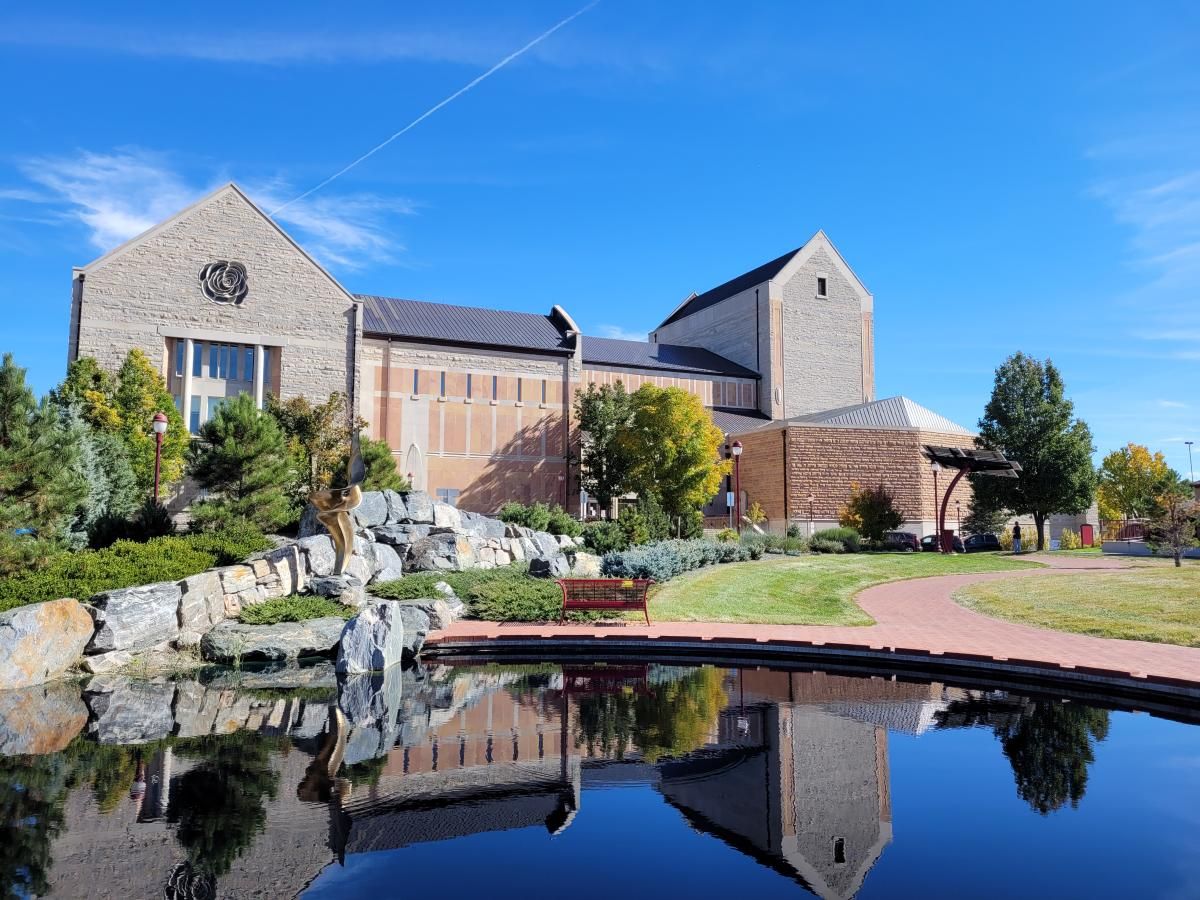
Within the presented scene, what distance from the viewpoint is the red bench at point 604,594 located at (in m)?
16.8

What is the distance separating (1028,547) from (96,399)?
145 ft

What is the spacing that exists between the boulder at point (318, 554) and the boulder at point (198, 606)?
92.1 inches

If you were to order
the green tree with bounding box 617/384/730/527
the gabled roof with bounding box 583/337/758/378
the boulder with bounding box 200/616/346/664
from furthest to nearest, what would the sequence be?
the gabled roof with bounding box 583/337/758/378 < the green tree with bounding box 617/384/730/527 < the boulder with bounding box 200/616/346/664

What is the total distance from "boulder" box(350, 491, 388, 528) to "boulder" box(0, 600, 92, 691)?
8.37 meters

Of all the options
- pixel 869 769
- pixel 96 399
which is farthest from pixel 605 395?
pixel 869 769

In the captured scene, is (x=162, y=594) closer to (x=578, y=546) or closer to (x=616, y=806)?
(x=616, y=806)

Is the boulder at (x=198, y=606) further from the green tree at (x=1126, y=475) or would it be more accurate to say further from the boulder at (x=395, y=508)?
the green tree at (x=1126, y=475)

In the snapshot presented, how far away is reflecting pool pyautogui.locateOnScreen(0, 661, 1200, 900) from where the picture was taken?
5.38 m

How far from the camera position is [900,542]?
3569 centimetres

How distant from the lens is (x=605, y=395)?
40375 mm

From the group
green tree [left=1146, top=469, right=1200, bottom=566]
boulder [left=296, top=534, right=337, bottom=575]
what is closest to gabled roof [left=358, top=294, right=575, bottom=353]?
boulder [left=296, top=534, right=337, bottom=575]

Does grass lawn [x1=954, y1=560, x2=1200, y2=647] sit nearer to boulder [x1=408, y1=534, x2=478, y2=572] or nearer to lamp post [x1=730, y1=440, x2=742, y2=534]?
lamp post [x1=730, y1=440, x2=742, y2=534]

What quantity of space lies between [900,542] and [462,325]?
24551 mm

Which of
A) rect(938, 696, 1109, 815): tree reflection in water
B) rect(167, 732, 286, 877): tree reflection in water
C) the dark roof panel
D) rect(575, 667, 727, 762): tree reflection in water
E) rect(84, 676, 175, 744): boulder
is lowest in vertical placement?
rect(84, 676, 175, 744): boulder
